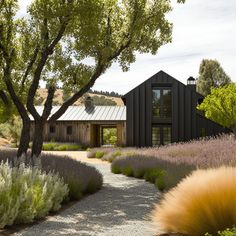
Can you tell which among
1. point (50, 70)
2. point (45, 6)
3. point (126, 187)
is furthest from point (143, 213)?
point (50, 70)

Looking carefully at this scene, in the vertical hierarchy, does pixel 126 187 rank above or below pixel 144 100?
below

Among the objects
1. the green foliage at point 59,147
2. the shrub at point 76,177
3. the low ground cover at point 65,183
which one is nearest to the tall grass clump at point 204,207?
the low ground cover at point 65,183

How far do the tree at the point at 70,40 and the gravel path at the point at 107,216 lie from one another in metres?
4.88

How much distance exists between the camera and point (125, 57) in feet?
54.7

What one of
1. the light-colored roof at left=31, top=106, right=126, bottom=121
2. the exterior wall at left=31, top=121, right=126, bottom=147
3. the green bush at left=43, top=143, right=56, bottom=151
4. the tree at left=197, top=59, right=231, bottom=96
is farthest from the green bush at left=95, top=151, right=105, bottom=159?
the tree at left=197, top=59, right=231, bottom=96

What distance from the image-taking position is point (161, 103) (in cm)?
3388

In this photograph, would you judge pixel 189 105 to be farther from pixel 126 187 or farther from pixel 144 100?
pixel 126 187

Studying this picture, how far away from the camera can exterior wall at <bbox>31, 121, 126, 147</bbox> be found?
3706cm

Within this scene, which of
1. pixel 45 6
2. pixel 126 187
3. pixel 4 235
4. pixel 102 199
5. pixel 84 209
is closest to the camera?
pixel 4 235

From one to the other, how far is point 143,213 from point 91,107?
32.5 m

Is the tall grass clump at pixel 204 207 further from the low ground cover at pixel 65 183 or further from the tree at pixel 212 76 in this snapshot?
the tree at pixel 212 76

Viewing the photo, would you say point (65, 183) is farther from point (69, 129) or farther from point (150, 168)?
point (69, 129)

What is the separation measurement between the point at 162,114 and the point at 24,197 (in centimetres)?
2722

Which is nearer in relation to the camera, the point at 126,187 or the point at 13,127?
the point at 126,187
